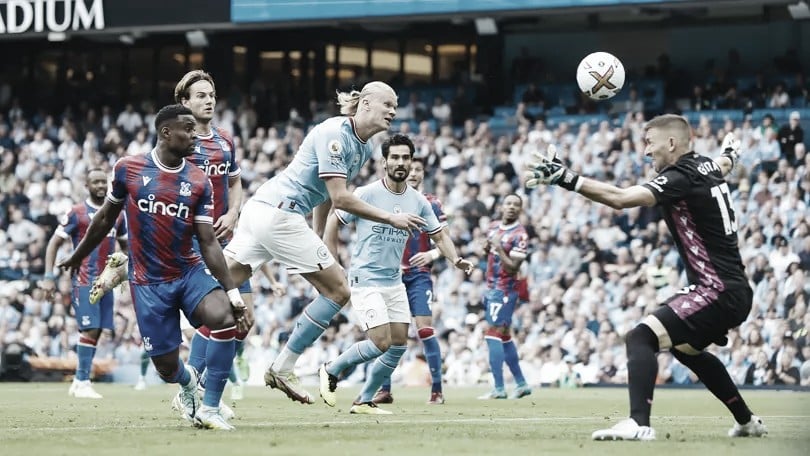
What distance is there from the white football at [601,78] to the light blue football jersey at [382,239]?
2.18 meters

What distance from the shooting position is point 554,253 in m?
24.3

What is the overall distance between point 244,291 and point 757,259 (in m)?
11.9

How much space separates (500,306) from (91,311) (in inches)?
215

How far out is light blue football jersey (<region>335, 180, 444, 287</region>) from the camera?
13.1m

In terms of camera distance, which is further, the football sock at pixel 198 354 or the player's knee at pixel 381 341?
the player's knee at pixel 381 341

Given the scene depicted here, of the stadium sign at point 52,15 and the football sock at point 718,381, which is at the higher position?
the stadium sign at point 52,15

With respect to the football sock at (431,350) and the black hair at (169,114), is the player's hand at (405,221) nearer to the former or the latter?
the black hair at (169,114)

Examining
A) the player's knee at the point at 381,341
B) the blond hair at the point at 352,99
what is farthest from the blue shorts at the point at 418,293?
the blond hair at the point at 352,99

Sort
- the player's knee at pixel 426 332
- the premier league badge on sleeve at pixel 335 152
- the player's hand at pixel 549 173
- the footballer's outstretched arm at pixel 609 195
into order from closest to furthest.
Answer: the player's hand at pixel 549 173
the footballer's outstretched arm at pixel 609 195
the premier league badge on sleeve at pixel 335 152
the player's knee at pixel 426 332

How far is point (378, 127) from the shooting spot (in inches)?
445

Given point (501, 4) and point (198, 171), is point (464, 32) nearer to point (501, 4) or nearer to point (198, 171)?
point (501, 4)

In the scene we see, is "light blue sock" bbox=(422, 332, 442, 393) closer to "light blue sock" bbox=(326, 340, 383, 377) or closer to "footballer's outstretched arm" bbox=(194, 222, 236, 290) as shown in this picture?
"light blue sock" bbox=(326, 340, 383, 377)

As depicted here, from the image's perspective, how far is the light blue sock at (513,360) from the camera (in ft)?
57.6

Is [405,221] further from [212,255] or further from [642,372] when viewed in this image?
[642,372]
